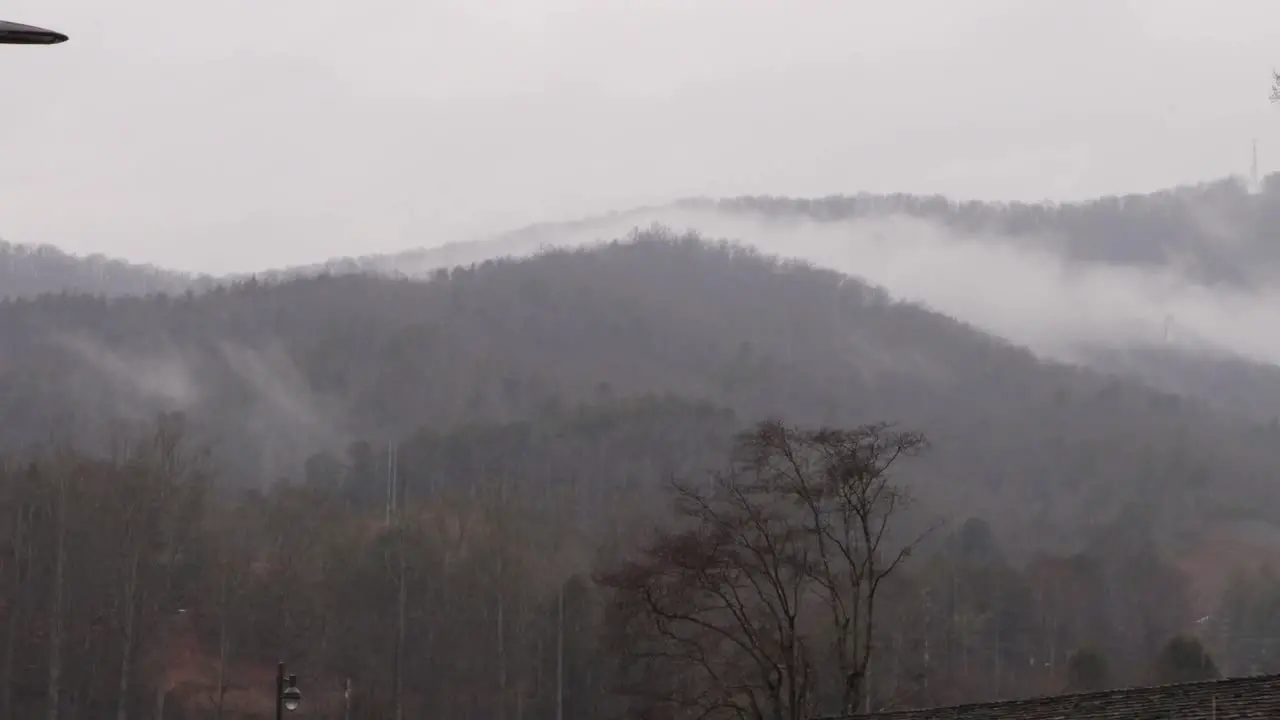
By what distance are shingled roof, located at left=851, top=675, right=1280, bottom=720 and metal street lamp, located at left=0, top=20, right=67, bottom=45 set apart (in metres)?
15.0

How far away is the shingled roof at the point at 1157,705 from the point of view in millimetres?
18531

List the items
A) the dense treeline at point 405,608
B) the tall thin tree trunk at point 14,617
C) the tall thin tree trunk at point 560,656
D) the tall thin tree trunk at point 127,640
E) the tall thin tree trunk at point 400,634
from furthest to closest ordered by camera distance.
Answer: the tall thin tree trunk at point 400,634, the tall thin tree trunk at point 560,656, the dense treeline at point 405,608, the tall thin tree trunk at point 14,617, the tall thin tree trunk at point 127,640

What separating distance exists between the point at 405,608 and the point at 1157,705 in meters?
85.7

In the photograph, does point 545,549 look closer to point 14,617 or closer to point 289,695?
point 14,617

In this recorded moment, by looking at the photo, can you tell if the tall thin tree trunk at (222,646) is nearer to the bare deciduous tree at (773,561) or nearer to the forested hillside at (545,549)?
the forested hillside at (545,549)

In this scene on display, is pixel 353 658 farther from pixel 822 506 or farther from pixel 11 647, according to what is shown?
pixel 822 506

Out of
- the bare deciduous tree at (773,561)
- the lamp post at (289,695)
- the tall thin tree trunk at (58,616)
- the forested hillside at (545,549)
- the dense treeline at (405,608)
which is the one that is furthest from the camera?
the dense treeline at (405,608)

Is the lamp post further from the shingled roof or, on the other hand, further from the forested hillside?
the shingled roof

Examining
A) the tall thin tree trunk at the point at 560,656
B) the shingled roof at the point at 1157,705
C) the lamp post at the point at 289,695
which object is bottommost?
the tall thin tree trunk at the point at 560,656

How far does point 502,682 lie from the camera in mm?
95000

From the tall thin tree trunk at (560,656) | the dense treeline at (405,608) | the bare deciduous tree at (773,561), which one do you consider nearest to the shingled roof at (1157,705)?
the bare deciduous tree at (773,561)

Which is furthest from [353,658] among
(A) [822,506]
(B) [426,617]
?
(A) [822,506]

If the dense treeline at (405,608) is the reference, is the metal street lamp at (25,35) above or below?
above

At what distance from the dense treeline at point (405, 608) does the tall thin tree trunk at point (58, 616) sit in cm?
18
